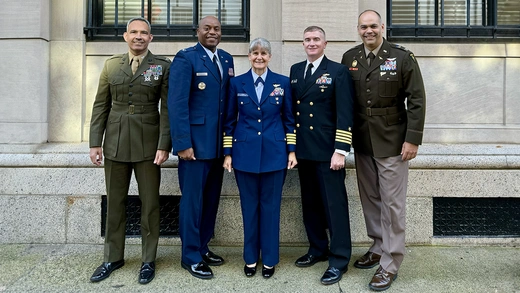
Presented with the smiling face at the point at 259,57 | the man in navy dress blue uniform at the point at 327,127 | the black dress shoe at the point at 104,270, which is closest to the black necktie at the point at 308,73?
the man in navy dress blue uniform at the point at 327,127

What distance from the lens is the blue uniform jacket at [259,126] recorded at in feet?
12.0

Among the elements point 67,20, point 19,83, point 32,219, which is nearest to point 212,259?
point 32,219

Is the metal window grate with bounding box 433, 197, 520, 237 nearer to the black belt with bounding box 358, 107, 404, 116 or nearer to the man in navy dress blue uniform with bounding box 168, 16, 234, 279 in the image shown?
the black belt with bounding box 358, 107, 404, 116

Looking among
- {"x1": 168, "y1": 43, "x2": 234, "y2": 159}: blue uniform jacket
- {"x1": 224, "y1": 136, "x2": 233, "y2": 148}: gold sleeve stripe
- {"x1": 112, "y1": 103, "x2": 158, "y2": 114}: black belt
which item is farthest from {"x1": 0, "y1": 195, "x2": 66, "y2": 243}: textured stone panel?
{"x1": 224, "y1": 136, "x2": 233, "y2": 148}: gold sleeve stripe

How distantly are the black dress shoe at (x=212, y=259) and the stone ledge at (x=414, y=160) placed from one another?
117 centimetres

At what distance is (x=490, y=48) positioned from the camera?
5.30m

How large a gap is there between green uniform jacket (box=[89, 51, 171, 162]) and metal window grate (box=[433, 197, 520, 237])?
3408 mm

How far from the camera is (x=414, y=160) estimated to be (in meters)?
4.68

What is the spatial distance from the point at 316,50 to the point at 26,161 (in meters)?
3.72

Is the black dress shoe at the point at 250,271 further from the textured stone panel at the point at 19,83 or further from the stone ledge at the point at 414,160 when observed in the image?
the textured stone panel at the point at 19,83

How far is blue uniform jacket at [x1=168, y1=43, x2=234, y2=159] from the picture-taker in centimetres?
363

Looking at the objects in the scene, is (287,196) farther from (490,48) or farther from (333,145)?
(490,48)

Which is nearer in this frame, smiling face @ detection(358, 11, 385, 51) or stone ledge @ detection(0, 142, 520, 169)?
smiling face @ detection(358, 11, 385, 51)

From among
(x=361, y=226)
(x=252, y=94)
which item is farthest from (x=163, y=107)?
Result: (x=361, y=226)
